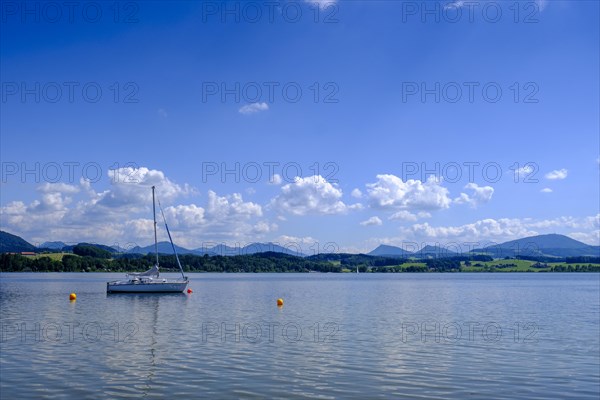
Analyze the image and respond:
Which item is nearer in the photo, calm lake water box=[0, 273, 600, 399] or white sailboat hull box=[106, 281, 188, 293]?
calm lake water box=[0, 273, 600, 399]

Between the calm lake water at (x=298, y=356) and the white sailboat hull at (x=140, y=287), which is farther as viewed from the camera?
the white sailboat hull at (x=140, y=287)

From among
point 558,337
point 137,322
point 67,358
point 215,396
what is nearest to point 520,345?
point 558,337

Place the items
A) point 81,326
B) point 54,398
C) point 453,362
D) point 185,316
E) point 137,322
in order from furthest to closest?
point 185,316, point 137,322, point 81,326, point 453,362, point 54,398

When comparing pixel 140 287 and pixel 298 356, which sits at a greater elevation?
pixel 298 356

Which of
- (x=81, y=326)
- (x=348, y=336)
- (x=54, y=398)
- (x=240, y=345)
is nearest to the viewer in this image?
(x=54, y=398)

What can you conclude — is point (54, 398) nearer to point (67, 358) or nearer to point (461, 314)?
point (67, 358)

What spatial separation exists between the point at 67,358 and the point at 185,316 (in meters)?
28.6

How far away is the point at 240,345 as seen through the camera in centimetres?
3928

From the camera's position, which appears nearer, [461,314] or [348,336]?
[348,336]

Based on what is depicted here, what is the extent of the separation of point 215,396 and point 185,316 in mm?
37934

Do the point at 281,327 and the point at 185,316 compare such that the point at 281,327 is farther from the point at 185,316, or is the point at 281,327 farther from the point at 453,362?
the point at 453,362

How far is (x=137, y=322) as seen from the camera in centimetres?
5572

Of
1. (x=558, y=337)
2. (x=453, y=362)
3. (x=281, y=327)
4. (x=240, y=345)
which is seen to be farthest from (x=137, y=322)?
(x=558, y=337)

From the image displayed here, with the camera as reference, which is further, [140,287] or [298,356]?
[140,287]
